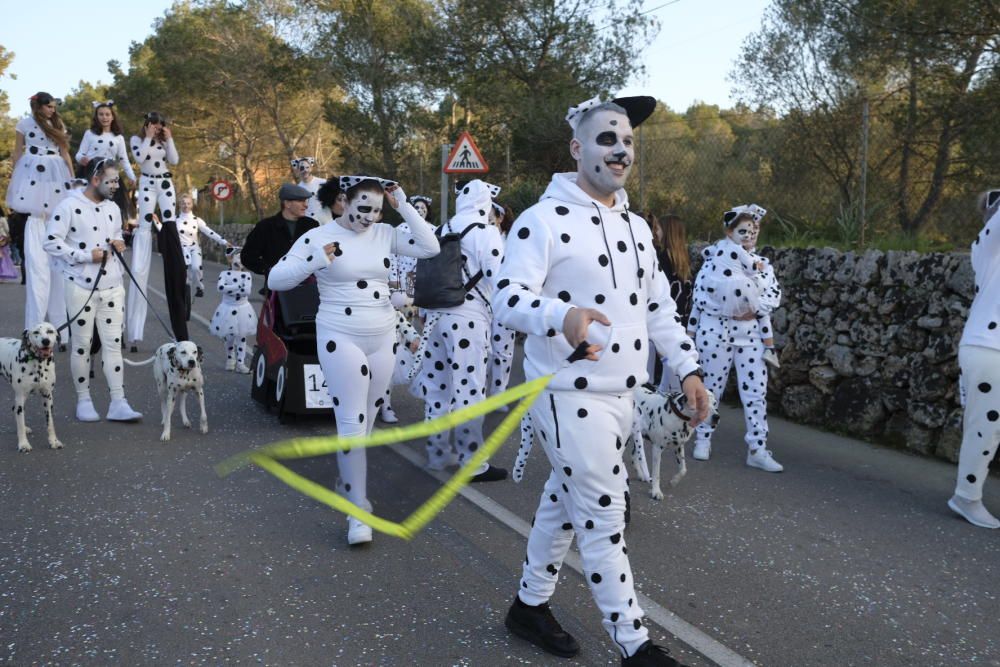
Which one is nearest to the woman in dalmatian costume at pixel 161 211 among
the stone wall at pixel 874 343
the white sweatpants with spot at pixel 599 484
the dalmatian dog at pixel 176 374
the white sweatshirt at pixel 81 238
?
the white sweatshirt at pixel 81 238

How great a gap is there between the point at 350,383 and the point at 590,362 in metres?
2.12

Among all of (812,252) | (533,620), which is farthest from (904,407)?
(533,620)

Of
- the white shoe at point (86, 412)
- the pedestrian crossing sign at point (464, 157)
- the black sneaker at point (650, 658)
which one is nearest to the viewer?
the black sneaker at point (650, 658)

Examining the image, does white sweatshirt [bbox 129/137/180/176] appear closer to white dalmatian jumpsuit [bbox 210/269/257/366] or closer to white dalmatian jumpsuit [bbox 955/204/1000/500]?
white dalmatian jumpsuit [bbox 210/269/257/366]

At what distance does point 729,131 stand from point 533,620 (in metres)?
9.54

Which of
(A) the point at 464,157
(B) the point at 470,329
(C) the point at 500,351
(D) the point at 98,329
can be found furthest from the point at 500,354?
(A) the point at 464,157

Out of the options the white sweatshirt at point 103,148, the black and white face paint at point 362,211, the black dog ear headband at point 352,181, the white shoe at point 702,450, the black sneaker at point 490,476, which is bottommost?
the black sneaker at point 490,476

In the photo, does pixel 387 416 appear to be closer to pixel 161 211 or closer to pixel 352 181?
pixel 352 181

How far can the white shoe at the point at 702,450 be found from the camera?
7.48 metres

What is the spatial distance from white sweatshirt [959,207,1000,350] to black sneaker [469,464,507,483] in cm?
327

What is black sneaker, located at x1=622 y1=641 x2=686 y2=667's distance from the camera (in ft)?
11.5

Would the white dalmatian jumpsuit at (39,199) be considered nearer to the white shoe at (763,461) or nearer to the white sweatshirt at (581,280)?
the white shoe at (763,461)

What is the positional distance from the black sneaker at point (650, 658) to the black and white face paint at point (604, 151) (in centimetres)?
184

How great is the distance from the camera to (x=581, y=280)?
3.65m
